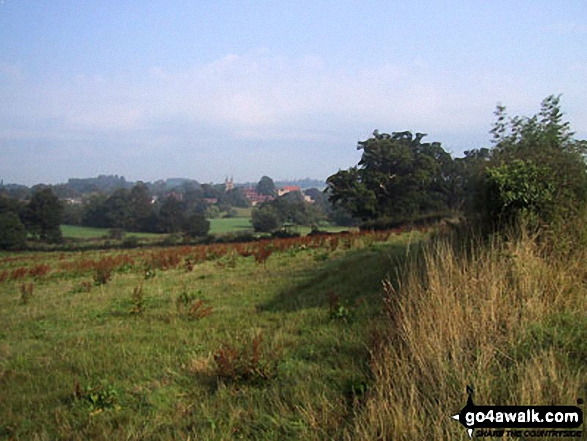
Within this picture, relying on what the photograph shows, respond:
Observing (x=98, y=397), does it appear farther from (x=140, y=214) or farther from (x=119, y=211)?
(x=119, y=211)

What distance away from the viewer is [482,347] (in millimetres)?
3287

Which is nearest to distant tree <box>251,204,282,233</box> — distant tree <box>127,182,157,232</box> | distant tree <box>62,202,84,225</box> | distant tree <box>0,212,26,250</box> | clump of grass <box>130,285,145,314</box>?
distant tree <box>127,182,157,232</box>

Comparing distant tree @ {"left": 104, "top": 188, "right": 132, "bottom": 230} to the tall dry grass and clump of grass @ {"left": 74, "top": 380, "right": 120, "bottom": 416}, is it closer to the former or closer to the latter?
clump of grass @ {"left": 74, "top": 380, "right": 120, "bottom": 416}

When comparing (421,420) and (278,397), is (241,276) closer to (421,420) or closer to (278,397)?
(278,397)

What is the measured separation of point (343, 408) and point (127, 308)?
6267 millimetres

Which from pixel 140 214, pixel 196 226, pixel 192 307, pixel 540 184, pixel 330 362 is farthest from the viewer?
pixel 140 214

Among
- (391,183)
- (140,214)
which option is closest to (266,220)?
(391,183)

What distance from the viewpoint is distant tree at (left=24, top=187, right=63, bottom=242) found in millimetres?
51344

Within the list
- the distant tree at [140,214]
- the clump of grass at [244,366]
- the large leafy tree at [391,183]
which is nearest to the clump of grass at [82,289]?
the clump of grass at [244,366]

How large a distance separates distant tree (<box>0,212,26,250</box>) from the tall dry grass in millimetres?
48978

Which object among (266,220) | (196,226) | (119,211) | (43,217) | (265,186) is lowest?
(196,226)

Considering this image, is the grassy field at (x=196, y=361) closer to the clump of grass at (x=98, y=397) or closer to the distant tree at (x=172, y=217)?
the clump of grass at (x=98, y=397)

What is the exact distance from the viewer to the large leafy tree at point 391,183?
35000 mm

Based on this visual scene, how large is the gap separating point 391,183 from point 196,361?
3341cm
